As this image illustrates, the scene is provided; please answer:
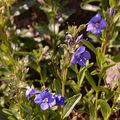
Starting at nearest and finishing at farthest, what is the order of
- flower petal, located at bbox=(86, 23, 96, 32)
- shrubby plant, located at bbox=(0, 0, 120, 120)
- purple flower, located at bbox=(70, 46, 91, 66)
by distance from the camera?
1. purple flower, located at bbox=(70, 46, 91, 66)
2. shrubby plant, located at bbox=(0, 0, 120, 120)
3. flower petal, located at bbox=(86, 23, 96, 32)

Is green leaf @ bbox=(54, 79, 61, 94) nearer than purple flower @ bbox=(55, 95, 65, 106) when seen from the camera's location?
No

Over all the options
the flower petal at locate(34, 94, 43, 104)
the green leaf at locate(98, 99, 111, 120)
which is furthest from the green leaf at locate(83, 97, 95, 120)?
the flower petal at locate(34, 94, 43, 104)

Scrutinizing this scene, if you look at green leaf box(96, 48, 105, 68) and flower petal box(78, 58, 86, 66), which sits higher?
flower petal box(78, 58, 86, 66)

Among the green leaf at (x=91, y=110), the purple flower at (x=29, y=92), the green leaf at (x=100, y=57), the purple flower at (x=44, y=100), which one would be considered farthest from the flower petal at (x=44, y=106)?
the green leaf at (x=100, y=57)

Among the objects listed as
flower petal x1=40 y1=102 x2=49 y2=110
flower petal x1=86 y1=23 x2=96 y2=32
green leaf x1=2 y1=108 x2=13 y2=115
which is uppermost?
flower petal x1=86 y1=23 x2=96 y2=32

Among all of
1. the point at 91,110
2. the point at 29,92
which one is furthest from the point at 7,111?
the point at 91,110

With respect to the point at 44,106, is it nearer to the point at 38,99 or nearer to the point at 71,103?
the point at 38,99

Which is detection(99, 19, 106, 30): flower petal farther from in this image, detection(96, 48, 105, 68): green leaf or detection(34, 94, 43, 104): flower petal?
detection(34, 94, 43, 104): flower petal

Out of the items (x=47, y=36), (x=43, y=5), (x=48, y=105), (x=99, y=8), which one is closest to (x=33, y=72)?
(x=47, y=36)
